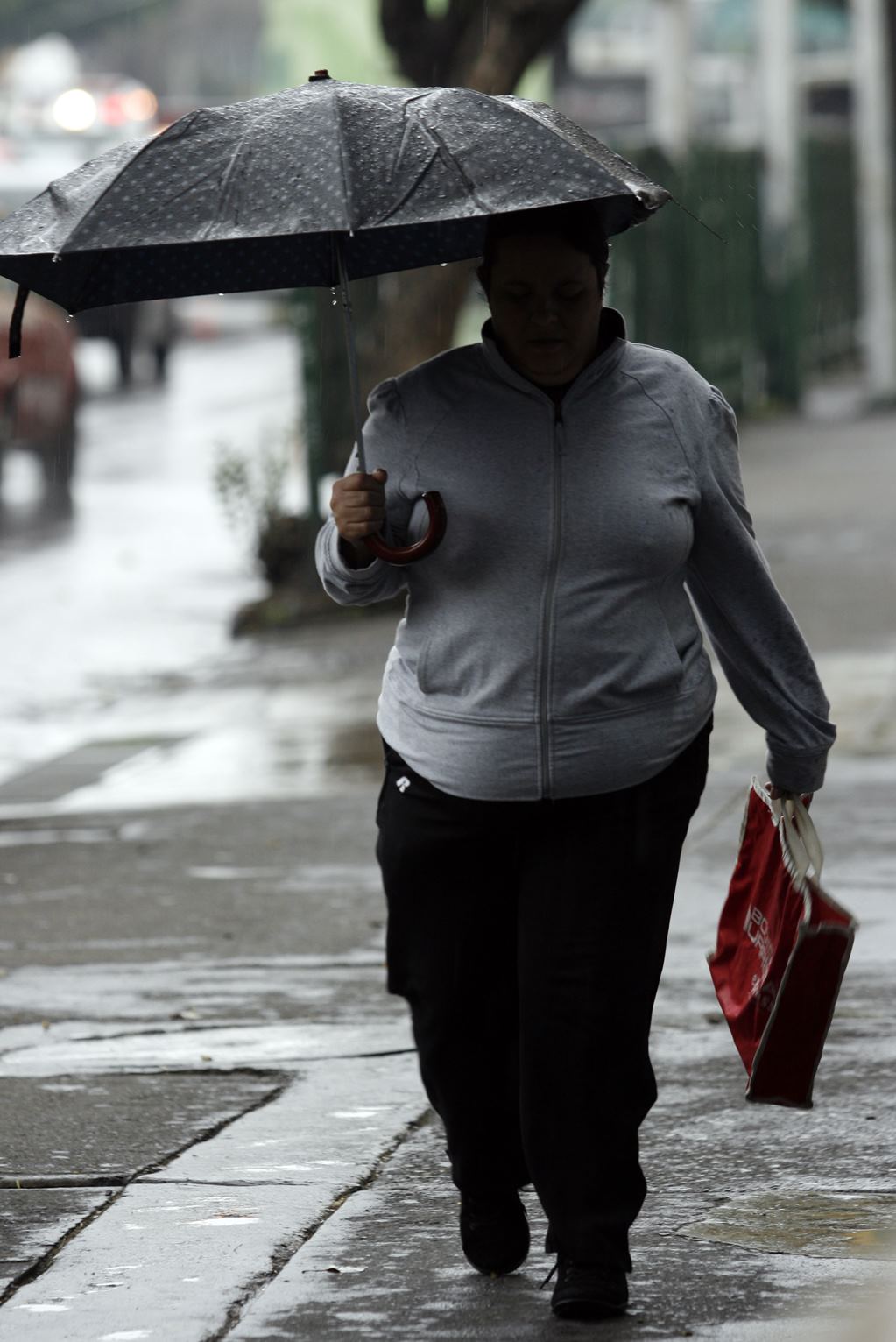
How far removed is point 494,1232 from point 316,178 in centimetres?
169

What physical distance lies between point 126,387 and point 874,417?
9.15 meters

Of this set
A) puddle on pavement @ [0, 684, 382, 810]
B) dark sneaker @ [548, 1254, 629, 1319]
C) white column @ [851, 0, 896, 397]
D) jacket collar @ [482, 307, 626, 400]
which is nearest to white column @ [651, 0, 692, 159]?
white column @ [851, 0, 896, 397]

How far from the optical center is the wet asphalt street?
161 inches

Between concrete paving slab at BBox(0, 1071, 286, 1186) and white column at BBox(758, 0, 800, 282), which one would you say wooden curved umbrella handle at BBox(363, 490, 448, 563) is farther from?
white column at BBox(758, 0, 800, 282)

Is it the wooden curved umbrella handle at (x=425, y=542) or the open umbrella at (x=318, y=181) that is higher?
the open umbrella at (x=318, y=181)

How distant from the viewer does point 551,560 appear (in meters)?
3.87

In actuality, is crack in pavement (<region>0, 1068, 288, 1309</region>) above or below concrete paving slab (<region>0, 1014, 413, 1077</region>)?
above

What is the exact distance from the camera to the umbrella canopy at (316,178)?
3.71 m

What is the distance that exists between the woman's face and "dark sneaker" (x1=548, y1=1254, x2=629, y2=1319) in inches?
53.6

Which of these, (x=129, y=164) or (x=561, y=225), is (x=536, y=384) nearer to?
(x=561, y=225)

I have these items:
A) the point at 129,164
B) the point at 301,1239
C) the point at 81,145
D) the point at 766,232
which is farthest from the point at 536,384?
the point at 81,145

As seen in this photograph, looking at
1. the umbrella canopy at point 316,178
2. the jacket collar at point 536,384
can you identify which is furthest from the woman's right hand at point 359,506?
the umbrella canopy at point 316,178

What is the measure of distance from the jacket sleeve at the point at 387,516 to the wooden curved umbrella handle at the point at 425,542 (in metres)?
0.06

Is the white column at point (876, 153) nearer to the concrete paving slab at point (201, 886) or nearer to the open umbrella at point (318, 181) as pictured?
the concrete paving slab at point (201, 886)
